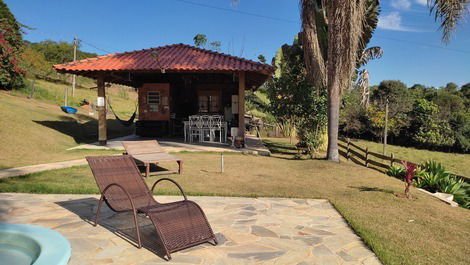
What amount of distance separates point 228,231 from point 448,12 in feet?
25.3

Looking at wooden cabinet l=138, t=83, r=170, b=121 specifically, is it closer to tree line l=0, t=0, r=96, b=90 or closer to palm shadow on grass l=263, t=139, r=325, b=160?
tree line l=0, t=0, r=96, b=90

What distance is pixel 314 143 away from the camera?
38.4 ft

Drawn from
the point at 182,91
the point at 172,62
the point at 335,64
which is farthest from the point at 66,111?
the point at 335,64

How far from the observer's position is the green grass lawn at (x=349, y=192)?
12.7ft

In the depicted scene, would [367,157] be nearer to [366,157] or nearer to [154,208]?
[366,157]

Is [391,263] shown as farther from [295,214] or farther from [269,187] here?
[269,187]

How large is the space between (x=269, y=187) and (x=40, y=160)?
6.50m

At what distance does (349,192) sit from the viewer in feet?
21.6

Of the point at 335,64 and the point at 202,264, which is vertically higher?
the point at 335,64

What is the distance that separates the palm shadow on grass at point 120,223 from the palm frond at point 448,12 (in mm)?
8078

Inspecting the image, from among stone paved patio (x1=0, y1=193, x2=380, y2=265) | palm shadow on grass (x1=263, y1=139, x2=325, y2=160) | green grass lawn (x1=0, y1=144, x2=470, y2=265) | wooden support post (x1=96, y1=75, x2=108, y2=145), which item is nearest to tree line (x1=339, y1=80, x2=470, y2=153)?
palm shadow on grass (x1=263, y1=139, x2=325, y2=160)

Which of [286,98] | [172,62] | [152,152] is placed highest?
[172,62]

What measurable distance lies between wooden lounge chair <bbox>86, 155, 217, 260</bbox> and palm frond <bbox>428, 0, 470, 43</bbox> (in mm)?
7713

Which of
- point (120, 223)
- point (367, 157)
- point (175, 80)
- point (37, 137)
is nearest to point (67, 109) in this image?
point (175, 80)
